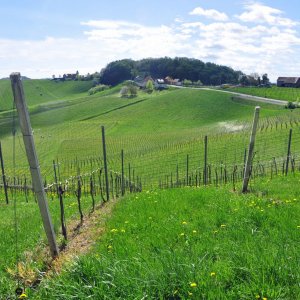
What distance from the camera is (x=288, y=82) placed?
5359 inches

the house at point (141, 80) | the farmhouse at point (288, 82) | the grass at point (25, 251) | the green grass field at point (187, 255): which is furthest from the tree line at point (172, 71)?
the green grass field at point (187, 255)

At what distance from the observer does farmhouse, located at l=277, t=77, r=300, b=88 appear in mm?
133212

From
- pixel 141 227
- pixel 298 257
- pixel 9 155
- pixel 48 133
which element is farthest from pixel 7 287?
pixel 48 133

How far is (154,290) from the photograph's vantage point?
372cm

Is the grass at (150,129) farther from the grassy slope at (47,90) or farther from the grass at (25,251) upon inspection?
the grassy slope at (47,90)

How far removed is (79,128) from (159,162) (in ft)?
141

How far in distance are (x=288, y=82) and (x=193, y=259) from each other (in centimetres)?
14469

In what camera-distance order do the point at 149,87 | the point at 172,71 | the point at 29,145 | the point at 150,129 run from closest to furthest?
the point at 29,145 → the point at 150,129 → the point at 149,87 → the point at 172,71

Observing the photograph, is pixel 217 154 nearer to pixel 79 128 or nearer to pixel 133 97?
pixel 79 128

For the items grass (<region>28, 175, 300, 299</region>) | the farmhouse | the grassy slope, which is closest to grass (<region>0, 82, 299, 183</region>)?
grass (<region>28, 175, 300, 299</region>)

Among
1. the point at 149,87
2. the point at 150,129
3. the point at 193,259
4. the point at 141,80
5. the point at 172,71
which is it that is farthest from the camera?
the point at 172,71

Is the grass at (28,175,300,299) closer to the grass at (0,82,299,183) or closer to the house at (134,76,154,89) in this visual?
the grass at (0,82,299,183)

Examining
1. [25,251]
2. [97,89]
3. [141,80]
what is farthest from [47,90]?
[25,251]

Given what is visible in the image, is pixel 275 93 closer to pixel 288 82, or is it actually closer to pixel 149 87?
pixel 288 82
